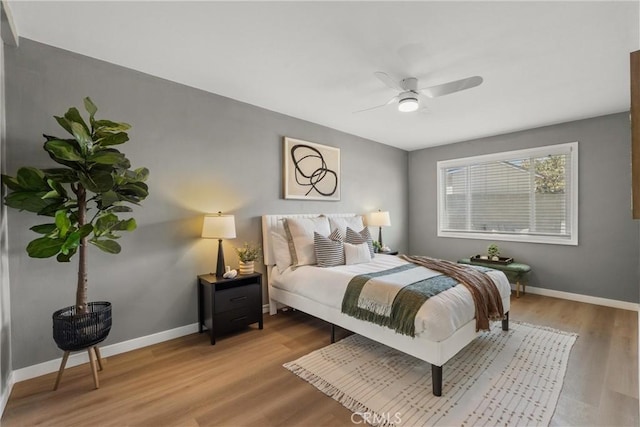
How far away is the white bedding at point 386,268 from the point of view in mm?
2123

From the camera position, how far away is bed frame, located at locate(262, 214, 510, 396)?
2.11m

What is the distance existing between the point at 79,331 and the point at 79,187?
1065 mm

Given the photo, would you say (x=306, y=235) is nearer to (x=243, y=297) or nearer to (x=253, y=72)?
(x=243, y=297)

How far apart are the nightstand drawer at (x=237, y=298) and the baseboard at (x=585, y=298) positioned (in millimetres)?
4227

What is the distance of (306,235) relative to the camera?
143 inches

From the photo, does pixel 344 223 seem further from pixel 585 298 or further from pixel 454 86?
pixel 585 298

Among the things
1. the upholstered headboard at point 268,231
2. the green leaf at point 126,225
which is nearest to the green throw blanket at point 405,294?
the upholstered headboard at point 268,231

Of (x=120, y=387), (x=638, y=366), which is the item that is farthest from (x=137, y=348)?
(x=638, y=366)

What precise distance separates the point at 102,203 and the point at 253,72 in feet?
5.80

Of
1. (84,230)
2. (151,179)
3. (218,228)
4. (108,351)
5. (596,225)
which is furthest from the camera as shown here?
(596,225)

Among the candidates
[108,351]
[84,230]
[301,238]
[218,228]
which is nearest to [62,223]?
[84,230]

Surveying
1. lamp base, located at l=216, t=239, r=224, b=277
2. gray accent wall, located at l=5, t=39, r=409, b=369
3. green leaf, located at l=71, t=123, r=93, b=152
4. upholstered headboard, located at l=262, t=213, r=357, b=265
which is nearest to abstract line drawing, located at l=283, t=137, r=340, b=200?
gray accent wall, located at l=5, t=39, r=409, b=369

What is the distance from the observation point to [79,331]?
2.11 metres

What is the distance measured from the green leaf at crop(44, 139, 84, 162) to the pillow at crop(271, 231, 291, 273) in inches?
82.2
